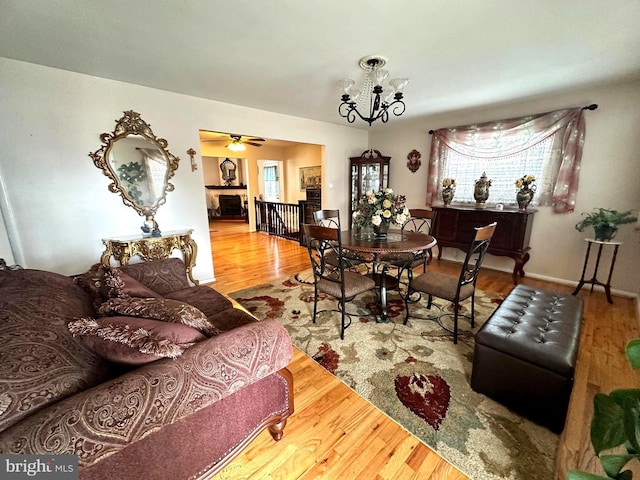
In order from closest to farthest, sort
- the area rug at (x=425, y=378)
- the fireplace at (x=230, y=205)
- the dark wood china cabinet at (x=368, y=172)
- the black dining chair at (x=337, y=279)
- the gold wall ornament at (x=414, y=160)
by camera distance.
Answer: the area rug at (x=425, y=378) < the black dining chair at (x=337, y=279) < the gold wall ornament at (x=414, y=160) < the dark wood china cabinet at (x=368, y=172) < the fireplace at (x=230, y=205)

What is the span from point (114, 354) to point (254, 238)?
18.8 feet

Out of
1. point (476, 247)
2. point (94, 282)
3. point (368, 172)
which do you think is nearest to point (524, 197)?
point (476, 247)

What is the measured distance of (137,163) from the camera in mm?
2951

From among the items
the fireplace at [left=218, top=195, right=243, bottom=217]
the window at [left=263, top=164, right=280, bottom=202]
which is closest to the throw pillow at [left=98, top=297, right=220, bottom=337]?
the window at [left=263, top=164, right=280, bottom=202]

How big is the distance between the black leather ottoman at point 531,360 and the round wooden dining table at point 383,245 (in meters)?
0.80

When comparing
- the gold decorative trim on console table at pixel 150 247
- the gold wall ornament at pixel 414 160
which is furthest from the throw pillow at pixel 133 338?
the gold wall ornament at pixel 414 160

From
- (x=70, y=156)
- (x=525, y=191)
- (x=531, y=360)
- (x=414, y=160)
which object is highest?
(x=414, y=160)

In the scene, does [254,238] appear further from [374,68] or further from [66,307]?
[66,307]

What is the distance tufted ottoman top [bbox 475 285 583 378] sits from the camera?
1351 mm

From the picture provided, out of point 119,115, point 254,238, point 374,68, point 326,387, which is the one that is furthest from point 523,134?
point 254,238

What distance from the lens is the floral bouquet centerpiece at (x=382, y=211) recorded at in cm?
248

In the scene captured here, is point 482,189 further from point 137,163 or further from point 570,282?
point 137,163

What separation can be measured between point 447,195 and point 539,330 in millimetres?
2895

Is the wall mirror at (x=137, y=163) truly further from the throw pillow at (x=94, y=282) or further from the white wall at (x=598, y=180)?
the white wall at (x=598, y=180)
